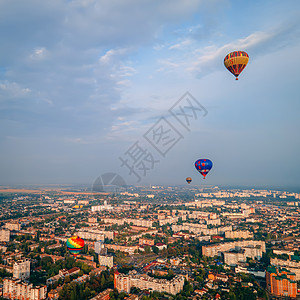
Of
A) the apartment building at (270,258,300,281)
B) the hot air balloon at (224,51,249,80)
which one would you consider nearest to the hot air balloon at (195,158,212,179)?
the hot air balloon at (224,51,249,80)

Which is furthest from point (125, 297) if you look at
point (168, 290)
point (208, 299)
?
point (208, 299)

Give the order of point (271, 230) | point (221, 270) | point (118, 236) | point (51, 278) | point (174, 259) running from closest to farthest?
point (51, 278), point (221, 270), point (174, 259), point (118, 236), point (271, 230)

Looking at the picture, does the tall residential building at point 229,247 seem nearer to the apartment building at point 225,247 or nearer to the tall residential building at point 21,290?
the apartment building at point 225,247

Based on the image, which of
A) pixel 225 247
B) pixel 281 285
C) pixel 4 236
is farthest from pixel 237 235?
pixel 4 236

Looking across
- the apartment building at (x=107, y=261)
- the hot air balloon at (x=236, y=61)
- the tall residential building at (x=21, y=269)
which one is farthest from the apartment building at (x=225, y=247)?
the hot air balloon at (x=236, y=61)

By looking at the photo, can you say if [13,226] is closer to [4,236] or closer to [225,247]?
[4,236]

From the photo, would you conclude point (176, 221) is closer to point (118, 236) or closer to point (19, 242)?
point (118, 236)
